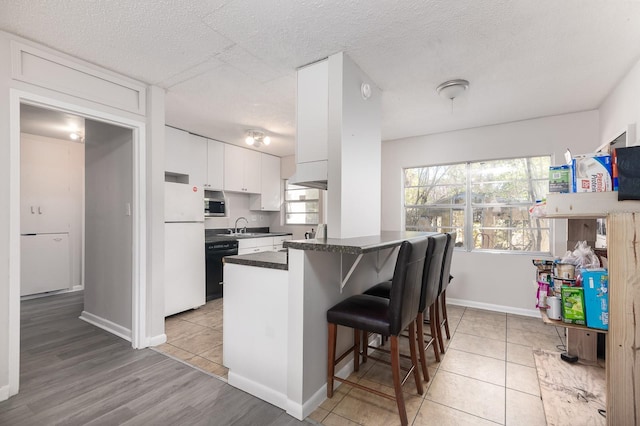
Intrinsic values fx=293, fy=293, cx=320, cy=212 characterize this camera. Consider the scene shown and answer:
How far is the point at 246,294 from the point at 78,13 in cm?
198

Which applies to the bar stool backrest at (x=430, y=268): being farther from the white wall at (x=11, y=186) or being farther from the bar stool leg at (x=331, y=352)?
the white wall at (x=11, y=186)

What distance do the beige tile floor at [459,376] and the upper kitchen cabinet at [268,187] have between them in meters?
2.44

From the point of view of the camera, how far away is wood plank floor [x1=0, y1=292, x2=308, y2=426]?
173 centimetres

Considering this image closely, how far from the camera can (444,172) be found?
13.7 feet

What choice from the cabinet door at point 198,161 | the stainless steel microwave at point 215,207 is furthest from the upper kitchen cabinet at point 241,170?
the cabinet door at point 198,161

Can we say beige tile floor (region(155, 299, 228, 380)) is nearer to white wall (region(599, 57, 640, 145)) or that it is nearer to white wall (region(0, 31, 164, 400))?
white wall (region(0, 31, 164, 400))

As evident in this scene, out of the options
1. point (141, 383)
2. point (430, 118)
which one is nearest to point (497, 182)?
point (430, 118)

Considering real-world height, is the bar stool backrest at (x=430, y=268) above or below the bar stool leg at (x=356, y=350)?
above

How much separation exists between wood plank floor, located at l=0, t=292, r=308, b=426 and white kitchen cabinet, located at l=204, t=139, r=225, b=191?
2358 mm

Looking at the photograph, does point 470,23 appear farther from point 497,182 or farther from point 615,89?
point 497,182

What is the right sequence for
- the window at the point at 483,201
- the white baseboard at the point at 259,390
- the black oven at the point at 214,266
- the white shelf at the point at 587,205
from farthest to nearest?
1. the black oven at the point at 214,266
2. the window at the point at 483,201
3. the white baseboard at the point at 259,390
4. the white shelf at the point at 587,205

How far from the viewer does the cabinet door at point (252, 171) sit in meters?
5.05

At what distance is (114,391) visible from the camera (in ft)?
6.54

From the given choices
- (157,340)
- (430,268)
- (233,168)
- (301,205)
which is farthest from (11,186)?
(301,205)
